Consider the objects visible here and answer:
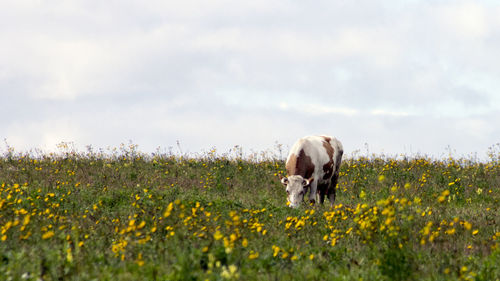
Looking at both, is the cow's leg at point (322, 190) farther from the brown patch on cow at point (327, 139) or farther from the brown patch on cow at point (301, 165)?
the brown patch on cow at point (327, 139)

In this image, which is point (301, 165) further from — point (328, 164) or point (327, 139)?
point (327, 139)

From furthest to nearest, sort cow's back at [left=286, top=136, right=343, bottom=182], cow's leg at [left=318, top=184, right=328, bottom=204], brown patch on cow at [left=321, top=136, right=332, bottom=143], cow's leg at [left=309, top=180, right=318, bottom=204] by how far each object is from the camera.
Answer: brown patch on cow at [left=321, top=136, right=332, bottom=143], cow's leg at [left=318, top=184, right=328, bottom=204], cow's back at [left=286, top=136, right=343, bottom=182], cow's leg at [left=309, top=180, right=318, bottom=204]

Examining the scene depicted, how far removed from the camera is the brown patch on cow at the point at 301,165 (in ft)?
50.4

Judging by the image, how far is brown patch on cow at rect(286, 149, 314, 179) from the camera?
1535cm

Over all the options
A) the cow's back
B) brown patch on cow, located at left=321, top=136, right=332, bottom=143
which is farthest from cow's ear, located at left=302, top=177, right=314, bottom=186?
brown patch on cow, located at left=321, top=136, right=332, bottom=143

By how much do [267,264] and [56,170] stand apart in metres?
13.5

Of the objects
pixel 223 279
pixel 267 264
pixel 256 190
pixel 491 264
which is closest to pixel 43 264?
pixel 223 279

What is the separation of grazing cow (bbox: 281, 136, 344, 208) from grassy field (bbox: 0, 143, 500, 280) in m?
0.97

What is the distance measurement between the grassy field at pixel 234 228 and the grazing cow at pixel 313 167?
97 cm

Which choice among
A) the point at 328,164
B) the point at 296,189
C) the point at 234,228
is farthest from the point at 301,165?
the point at 234,228

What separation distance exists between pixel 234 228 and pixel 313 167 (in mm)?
7693

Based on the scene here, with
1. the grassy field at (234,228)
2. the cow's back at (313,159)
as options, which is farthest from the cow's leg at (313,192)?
the grassy field at (234,228)

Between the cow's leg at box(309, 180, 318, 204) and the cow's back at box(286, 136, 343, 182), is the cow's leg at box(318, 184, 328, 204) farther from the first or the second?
the cow's leg at box(309, 180, 318, 204)

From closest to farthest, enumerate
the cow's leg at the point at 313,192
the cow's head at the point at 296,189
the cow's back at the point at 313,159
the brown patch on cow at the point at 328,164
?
1. the cow's head at the point at 296,189
2. the cow's leg at the point at 313,192
3. the cow's back at the point at 313,159
4. the brown patch on cow at the point at 328,164
